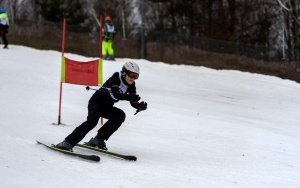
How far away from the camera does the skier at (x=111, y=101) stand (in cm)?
848

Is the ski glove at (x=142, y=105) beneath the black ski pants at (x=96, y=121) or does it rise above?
above

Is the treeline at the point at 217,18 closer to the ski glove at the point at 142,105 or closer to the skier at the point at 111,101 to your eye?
the skier at the point at 111,101

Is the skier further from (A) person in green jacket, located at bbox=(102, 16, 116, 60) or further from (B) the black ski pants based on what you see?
(A) person in green jacket, located at bbox=(102, 16, 116, 60)

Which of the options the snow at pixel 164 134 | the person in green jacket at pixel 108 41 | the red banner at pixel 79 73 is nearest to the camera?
the snow at pixel 164 134

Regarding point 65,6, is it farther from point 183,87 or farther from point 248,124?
point 248,124

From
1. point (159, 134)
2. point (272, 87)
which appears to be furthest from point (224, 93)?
point (159, 134)

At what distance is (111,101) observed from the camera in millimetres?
8930

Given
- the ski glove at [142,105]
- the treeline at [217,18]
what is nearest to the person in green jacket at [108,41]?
the ski glove at [142,105]

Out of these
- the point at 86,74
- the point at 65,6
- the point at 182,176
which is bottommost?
the point at 182,176

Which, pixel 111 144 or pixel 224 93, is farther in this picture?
pixel 224 93

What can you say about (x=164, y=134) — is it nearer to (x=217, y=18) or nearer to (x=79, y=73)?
(x=79, y=73)

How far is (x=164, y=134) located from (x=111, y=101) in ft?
10.4

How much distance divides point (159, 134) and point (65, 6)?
1266 inches

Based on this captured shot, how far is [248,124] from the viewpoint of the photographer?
1371cm
